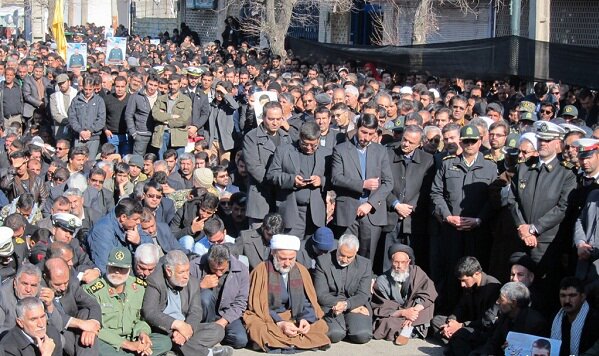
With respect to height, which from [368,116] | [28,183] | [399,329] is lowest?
[399,329]

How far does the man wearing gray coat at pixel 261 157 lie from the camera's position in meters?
10.2

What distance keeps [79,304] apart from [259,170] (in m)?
2.77

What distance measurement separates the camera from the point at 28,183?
1200cm

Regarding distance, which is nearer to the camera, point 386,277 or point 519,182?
point 519,182

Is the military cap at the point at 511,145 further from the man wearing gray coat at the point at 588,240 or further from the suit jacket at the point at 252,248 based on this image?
the suit jacket at the point at 252,248

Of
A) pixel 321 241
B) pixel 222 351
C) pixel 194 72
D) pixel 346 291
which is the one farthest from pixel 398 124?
pixel 194 72

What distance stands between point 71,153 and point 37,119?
16.2ft

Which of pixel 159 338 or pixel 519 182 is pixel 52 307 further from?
pixel 519 182

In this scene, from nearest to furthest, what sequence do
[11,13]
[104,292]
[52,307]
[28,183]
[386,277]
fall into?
[52,307] → [104,292] → [386,277] → [28,183] → [11,13]

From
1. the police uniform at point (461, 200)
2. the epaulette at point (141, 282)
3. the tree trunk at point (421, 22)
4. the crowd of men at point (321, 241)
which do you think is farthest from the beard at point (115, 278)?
the tree trunk at point (421, 22)

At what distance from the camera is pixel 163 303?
8438mm

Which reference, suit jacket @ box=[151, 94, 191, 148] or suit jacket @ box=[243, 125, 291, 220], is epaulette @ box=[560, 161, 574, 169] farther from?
suit jacket @ box=[151, 94, 191, 148]

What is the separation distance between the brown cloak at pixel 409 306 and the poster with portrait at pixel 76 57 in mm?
11604

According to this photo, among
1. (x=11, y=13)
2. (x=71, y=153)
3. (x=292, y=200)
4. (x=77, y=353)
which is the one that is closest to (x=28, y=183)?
(x=71, y=153)
